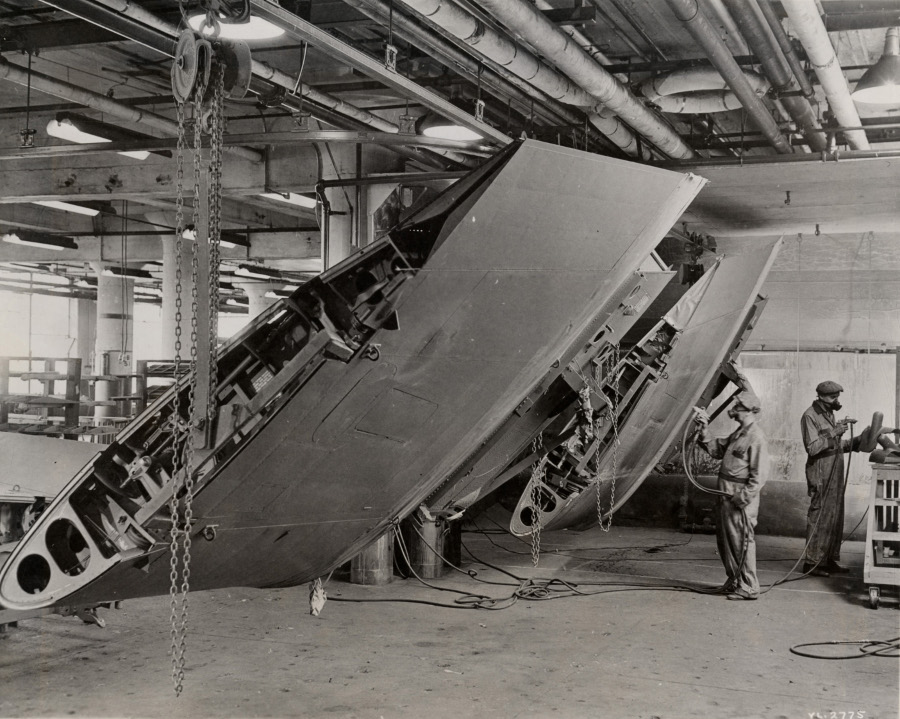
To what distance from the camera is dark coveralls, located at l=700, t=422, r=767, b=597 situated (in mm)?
8031

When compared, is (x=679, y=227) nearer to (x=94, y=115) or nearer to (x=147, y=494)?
(x=94, y=115)

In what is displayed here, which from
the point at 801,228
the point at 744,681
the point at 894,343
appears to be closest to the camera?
the point at 744,681

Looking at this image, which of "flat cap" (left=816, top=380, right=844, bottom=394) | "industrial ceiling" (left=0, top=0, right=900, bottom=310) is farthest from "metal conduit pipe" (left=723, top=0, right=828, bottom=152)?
"flat cap" (left=816, top=380, right=844, bottom=394)

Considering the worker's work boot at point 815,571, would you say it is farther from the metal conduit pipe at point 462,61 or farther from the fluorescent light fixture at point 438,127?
the fluorescent light fixture at point 438,127

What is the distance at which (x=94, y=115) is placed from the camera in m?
10.1

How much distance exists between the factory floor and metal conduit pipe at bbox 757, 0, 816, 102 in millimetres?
4349

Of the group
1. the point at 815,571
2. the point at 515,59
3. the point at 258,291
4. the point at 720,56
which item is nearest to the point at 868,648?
the point at 815,571

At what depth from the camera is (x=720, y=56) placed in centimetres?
607

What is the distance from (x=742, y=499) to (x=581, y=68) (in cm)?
407

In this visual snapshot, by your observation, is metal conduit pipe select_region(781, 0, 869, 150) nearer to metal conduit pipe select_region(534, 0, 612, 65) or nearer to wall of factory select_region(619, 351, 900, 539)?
metal conduit pipe select_region(534, 0, 612, 65)

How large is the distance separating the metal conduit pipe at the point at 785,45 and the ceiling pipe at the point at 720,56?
0.33 meters

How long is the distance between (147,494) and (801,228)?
10.6m

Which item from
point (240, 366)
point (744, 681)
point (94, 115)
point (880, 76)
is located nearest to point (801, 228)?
point (880, 76)

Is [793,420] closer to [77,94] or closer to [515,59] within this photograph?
[515,59]
